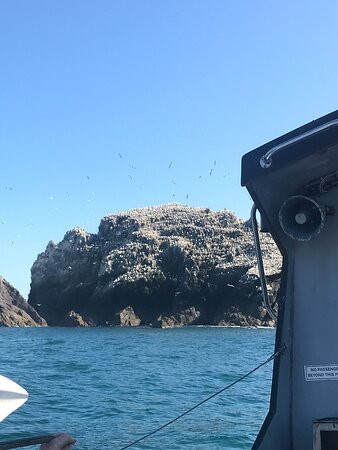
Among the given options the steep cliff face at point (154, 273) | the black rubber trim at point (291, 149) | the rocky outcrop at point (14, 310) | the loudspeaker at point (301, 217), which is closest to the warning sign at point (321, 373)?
the loudspeaker at point (301, 217)

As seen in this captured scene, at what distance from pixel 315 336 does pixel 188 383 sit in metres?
15.2

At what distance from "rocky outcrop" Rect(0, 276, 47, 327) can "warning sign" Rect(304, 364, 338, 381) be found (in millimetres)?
96558

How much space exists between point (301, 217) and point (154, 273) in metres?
82.2

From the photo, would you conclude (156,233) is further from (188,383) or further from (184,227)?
(188,383)

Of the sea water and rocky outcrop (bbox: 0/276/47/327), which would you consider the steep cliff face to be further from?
the sea water

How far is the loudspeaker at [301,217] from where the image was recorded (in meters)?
4.64

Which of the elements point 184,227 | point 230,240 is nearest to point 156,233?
point 184,227

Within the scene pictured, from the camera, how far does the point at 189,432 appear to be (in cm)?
1155

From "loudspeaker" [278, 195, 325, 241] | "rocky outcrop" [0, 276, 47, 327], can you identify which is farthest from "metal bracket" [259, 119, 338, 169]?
"rocky outcrop" [0, 276, 47, 327]

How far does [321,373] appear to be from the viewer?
185 inches

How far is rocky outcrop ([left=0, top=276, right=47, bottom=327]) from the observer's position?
99.6 m

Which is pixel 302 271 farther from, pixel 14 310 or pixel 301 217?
pixel 14 310

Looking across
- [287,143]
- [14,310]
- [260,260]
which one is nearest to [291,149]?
[287,143]

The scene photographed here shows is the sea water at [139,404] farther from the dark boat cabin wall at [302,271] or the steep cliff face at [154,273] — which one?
the steep cliff face at [154,273]
